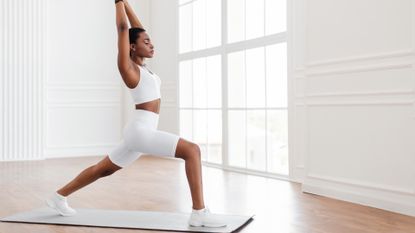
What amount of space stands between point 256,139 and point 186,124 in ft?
5.52

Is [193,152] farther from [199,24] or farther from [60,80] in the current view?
[60,80]

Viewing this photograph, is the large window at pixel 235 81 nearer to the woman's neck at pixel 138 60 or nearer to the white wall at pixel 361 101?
the white wall at pixel 361 101

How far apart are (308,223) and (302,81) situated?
6.47 ft

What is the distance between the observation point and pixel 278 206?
3.47 meters

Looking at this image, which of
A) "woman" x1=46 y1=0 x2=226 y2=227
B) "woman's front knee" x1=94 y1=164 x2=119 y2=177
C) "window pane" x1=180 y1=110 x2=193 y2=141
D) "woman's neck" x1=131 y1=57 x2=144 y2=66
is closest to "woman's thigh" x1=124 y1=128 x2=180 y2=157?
"woman" x1=46 y1=0 x2=226 y2=227

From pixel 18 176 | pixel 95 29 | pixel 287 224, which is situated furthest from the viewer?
pixel 95 29

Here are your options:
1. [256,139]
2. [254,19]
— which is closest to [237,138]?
[256,139]

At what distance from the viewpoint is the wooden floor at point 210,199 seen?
9.37ft

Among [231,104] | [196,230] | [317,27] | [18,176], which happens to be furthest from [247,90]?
[196,230]

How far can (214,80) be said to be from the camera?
6.08 m

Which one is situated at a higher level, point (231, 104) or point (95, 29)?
point (95, 29)

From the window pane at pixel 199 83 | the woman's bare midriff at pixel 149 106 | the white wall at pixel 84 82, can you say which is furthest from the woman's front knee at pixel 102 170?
the white wall at pixel 84 82

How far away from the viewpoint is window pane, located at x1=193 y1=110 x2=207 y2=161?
6309mm

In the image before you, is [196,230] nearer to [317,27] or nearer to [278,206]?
[278,206]
